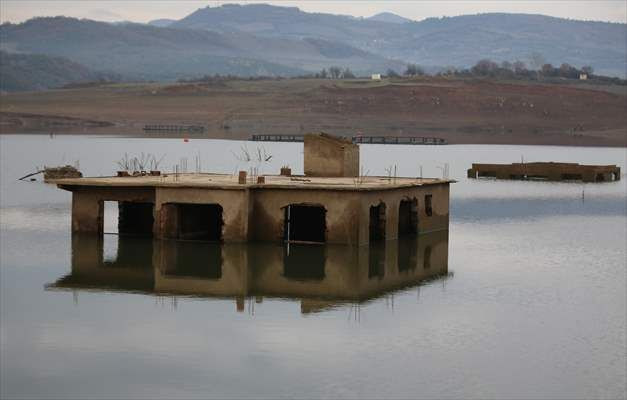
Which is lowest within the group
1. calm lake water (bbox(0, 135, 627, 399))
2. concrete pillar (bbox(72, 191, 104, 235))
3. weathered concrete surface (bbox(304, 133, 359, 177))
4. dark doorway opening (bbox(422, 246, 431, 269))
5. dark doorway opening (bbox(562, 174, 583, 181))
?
calm lake water (bbox(0, 135, 627, 399))

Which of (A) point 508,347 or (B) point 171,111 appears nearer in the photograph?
(A) point 508,347

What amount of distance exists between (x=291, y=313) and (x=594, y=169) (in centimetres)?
4217

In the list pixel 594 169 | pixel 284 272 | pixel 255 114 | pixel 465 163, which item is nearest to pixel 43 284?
pixel 284 272

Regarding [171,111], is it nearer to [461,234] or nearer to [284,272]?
[461,234]

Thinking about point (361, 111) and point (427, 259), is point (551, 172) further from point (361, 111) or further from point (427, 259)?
point (361, 111)

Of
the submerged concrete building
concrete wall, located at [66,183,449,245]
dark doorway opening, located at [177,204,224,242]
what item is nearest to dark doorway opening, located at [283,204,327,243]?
the submerged concrete building

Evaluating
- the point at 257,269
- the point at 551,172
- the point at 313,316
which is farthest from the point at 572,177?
the point at 313,316

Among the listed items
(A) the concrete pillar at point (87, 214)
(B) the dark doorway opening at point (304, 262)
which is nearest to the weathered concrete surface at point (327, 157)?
(B) the dark doorway opening at point (304, 262)

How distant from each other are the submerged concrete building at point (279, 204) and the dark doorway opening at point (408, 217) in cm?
3

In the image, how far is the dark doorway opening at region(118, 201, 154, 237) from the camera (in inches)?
1318

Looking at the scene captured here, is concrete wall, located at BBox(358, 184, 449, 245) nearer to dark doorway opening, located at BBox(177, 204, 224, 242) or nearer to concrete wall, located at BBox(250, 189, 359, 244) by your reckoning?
concrete wall, located at BBox(250, 189, 359, 244)

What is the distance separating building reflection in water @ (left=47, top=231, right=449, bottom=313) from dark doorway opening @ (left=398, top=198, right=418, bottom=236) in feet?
3.69

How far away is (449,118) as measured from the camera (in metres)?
130

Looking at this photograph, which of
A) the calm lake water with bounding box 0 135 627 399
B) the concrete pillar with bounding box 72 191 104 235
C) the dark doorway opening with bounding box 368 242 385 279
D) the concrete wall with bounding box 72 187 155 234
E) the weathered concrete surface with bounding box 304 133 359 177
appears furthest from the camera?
the weathered concrete surface with bounding box 304 133 359 177
